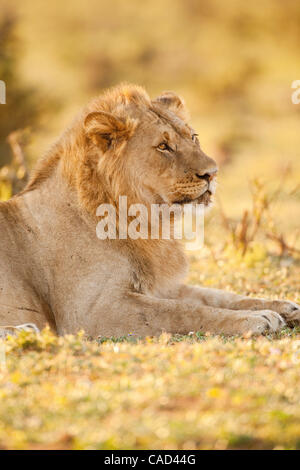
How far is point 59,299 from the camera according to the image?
5.15 meters

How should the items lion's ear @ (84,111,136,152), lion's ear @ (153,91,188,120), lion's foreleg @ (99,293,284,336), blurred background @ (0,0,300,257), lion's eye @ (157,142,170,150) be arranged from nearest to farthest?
lion's foreleg @ (99,293,284,336) < lion's ear @ (84,111,136,152) < lion's eye @ (157,142,170,150) < lion's ear @ (153,91,188,120) < blurred background @ (0,0,300,257)

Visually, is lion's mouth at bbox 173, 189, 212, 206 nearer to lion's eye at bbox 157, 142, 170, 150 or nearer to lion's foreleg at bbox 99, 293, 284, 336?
lion's eye at bbox 157, 142, 170, 150

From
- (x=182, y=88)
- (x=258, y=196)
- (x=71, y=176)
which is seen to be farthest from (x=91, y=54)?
(x=71, y=176)

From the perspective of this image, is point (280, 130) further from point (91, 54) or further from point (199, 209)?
point (199, 209)

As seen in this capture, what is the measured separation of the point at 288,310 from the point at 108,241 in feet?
4.46

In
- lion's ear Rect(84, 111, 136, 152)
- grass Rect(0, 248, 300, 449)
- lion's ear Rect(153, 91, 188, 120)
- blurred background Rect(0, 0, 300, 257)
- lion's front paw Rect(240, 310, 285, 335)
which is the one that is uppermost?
blurred background Rect(0, 0, 300, 257)

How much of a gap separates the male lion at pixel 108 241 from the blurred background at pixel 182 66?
8761 mm

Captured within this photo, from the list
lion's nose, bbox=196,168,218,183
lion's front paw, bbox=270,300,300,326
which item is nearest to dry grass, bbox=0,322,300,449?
lion's front paw, bbox=270,300,300,326

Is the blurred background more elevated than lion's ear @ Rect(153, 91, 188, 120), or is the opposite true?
the blurred background

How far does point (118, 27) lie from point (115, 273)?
34.9 meters

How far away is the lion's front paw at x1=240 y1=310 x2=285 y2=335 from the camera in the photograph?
4.89 metres

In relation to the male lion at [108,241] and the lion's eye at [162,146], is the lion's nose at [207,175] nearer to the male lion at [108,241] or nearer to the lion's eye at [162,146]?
the male lion at [108,241]

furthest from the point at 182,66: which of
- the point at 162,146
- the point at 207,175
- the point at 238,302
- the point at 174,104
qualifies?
the point at 207,175

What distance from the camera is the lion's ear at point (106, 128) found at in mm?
5211
